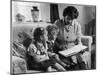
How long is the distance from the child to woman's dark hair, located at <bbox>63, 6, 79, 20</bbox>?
0.33m

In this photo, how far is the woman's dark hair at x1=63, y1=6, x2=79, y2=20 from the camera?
227 cm

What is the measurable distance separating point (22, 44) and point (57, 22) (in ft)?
1.51

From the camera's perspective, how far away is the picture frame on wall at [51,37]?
2.10 meters

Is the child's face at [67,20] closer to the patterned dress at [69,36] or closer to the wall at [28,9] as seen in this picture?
the patterned dress at [69,36]

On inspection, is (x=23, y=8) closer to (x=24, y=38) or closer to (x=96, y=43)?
(x=24, y=38)

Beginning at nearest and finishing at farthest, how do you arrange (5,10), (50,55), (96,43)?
(5,10)
(50,55)
(96,43)

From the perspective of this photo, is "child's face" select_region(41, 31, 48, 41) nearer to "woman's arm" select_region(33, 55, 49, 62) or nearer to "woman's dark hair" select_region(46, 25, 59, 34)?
"woman's dark hair" select_region(46, 25, 59, 34)

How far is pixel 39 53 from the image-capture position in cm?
217

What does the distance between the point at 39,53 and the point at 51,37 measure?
219 millimetres

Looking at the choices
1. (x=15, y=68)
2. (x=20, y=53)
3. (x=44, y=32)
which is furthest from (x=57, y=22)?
(x=15, y=68)

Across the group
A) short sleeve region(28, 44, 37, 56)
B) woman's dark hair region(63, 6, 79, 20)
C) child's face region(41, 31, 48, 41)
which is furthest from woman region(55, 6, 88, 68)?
short sleeve region(28, 44, 37, 56)

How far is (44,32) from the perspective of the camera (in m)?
2.19

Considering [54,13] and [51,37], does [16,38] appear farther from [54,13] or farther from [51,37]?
[54,13]

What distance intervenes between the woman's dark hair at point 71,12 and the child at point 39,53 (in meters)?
0.33
